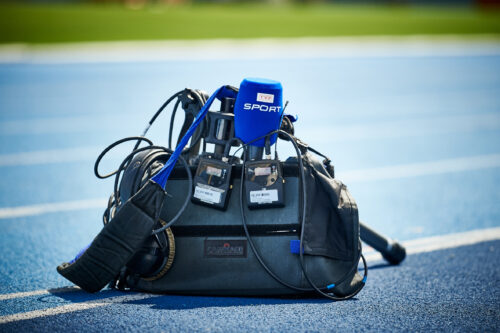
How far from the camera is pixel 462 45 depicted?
19969 mm

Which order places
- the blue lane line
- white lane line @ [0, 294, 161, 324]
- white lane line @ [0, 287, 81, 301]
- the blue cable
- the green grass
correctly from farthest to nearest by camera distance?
1. the green grass
2. white lane line @ [0, 287, 81, 301]
3. the blue cable
4. white lane line @ [0, 294, 161, 324]
5. the blue lane line

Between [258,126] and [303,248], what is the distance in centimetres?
68

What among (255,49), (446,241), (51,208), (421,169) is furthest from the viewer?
(255,49)

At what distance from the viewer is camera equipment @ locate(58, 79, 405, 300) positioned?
3.14 m

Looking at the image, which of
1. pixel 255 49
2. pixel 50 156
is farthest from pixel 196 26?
pixel 50 156

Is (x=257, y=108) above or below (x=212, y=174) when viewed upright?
above

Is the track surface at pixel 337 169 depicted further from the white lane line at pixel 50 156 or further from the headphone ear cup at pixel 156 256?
the headphone ear cup at pixel 156 256

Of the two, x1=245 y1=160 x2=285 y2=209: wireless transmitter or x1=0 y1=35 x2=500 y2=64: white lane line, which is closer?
x1=245 y1=160 x2=285 y2=209: wireless transmitter

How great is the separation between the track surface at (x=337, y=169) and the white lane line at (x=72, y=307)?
3 centimetres

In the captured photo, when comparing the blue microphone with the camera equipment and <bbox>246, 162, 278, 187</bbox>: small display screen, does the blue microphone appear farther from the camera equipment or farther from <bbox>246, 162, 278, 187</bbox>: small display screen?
<bbox>246, 162, 278, 187</bbox>: small display screen

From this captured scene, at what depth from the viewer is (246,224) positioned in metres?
3.16

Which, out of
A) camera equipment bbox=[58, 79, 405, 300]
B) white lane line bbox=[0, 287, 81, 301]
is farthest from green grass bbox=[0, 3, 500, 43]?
camera equipment bbox=[58, 79, 405, 300]

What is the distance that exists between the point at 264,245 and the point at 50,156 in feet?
14.6

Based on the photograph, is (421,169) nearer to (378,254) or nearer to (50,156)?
(378,254)
